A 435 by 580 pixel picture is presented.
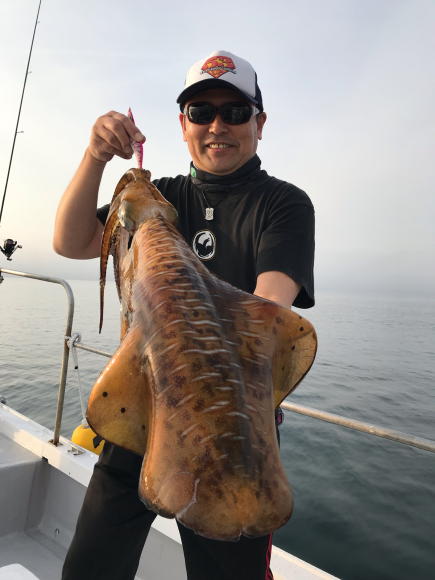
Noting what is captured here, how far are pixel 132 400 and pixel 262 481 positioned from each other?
0.35 m

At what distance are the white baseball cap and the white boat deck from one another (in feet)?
10.0

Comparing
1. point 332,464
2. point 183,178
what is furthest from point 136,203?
point 332,464

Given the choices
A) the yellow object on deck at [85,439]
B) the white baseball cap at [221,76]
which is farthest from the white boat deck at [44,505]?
the white baseball cap at [221,76]

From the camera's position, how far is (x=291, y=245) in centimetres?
166

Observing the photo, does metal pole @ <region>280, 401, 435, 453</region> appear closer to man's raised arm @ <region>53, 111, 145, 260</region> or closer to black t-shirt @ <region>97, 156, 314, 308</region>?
black t-shirt @ <region>97, 156, 314, 308</region>

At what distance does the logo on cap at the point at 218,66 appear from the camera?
1.84 metres

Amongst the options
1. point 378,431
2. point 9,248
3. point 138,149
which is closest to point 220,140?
point 138,149

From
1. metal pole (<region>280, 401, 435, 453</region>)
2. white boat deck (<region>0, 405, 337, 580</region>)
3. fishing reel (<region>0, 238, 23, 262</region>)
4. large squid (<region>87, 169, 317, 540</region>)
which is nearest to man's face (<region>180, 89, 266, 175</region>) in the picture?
large squid (<region>87, 169, 317, 540</region>)

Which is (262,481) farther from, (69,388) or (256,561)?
(69,388)

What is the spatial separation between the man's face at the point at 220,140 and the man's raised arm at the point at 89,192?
573 mm

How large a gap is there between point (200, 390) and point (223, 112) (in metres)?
1.64

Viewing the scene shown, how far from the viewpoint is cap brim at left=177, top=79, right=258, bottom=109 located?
6.01 feet

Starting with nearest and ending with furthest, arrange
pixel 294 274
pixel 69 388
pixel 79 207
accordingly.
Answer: pixel 294 274
pixel 79 207
pixel 69 388

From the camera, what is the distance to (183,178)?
2420 millimetres
